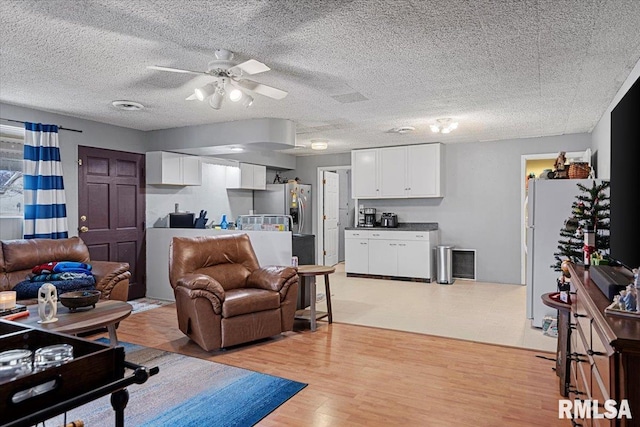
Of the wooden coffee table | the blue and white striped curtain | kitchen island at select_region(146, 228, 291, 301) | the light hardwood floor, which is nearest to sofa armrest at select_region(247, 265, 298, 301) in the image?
the light hardwood floor

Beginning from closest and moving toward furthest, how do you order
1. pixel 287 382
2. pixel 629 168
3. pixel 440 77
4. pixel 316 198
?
pixel 629 168
pixel 287 382
pixel 440 77
pixel 316 198

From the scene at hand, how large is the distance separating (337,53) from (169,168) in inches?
145

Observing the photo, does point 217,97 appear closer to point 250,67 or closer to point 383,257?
point 250,67

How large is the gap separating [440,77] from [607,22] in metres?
1.23

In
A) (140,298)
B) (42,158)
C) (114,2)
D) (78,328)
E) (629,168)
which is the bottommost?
(140,298)

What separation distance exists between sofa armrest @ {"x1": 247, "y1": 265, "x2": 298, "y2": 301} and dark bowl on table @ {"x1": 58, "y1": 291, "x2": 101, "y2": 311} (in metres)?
1.45

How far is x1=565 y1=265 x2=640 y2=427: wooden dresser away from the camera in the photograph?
44.5 inches

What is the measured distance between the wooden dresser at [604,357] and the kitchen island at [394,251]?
14.7 feet

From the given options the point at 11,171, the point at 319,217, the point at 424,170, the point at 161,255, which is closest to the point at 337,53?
the point at 11,171

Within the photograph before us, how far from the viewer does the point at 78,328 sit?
2.58 meters

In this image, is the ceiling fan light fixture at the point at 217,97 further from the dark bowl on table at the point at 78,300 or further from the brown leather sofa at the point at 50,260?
the brown leather sofa at the point at 50,260

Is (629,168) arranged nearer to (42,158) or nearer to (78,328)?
(78,328)

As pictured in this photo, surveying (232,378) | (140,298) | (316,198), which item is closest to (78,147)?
(140,298)

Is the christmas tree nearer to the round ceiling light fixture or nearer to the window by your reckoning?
the round ceiling light fixture
